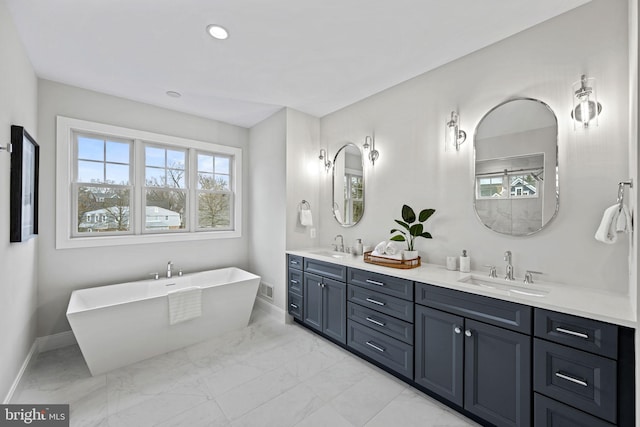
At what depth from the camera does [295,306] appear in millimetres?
3346

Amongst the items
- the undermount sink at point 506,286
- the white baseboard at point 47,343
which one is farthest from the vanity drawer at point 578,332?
the white baseboard at point 47,343

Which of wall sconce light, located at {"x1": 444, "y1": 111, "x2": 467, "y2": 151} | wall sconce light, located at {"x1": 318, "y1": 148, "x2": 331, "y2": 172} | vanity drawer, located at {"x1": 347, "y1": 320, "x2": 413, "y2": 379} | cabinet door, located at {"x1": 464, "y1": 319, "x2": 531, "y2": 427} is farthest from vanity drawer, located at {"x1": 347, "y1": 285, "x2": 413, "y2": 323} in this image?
wall sconce light, located at {"x1": 318, "y1": 148, "x2": 331, "y2": 172}

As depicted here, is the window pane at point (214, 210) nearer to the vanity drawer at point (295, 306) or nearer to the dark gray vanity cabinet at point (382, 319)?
the vanity drawer at point (295, 306)

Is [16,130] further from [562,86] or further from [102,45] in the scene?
[562,86]

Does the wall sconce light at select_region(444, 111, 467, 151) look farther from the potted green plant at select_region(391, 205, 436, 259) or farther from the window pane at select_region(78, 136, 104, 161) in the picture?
the window pane at select_region(78, 136, 104, 161)

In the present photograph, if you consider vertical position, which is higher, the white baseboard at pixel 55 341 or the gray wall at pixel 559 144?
the gray wall at pixel 559 144

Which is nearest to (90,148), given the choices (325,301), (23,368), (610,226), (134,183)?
(134,183)

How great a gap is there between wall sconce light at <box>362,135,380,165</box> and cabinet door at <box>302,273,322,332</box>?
1.47m

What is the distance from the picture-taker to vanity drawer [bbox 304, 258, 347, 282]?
8.94ft

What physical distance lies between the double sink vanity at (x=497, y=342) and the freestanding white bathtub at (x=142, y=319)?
1336mm

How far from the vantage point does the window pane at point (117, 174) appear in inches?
127

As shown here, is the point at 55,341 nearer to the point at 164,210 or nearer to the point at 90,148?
the point at 164,210

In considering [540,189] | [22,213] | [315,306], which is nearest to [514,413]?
[540,189]

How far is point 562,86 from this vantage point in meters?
1.88
